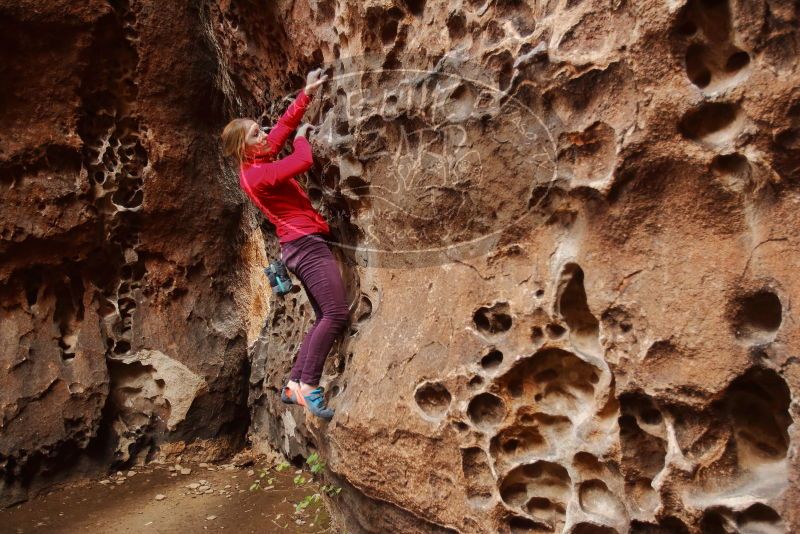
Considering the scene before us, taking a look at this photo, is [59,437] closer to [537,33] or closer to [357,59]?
[357,59]

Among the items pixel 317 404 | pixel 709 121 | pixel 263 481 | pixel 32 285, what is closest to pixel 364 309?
pixel 317 404

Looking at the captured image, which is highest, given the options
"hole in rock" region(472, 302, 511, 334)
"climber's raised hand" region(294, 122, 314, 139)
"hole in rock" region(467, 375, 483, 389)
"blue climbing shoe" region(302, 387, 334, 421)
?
"climber's raised hand" region(294, 122, 314, 139)

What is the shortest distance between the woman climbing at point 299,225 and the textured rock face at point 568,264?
0.12 meters

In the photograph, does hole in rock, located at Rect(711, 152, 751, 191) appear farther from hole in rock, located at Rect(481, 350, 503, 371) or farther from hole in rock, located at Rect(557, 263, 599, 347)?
hole in rock, located at Rect(481, 350, 503, 371)

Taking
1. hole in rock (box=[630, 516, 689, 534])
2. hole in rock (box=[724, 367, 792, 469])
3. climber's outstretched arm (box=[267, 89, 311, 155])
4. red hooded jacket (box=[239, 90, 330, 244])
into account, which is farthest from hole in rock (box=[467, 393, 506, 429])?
climber's outstretched arm (box=[267, 89, 311, 155])

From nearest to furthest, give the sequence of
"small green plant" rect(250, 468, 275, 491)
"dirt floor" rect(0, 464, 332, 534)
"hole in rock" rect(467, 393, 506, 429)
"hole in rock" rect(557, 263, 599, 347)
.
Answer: "hole in rock" rect(557, 263, 599, 347)
"hole in rock" rect(467, 393, 506, 429)
"dirt floor" rect(0, 464, 332, 534)
"small green plant" rect(250, 468, 275, 491)

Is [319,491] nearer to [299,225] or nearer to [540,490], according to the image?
[299,225]

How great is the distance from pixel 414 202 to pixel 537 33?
751mm

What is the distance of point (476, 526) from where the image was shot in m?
2.09

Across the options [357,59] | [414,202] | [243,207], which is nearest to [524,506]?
[414,202]

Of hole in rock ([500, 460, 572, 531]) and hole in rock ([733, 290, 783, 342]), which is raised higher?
hole in rock ([733, 290, 783, 342])

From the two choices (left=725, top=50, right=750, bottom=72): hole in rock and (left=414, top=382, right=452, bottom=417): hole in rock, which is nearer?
(left=725, top=50, right=750, bottom=72): hole in rock

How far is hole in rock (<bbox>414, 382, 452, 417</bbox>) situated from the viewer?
7.25 feet

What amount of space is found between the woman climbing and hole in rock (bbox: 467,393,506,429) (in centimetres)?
72
